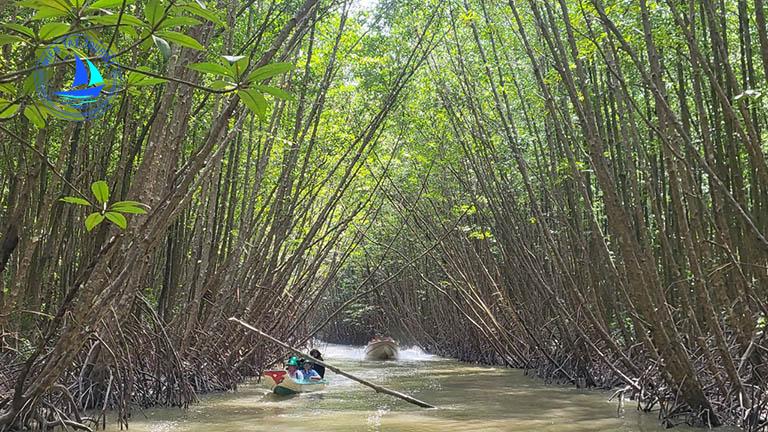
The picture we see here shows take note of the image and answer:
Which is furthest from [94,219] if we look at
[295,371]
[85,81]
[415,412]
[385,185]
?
[385,185]

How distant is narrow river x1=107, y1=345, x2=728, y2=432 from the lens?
466 cm

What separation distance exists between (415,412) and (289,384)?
197 centimetres

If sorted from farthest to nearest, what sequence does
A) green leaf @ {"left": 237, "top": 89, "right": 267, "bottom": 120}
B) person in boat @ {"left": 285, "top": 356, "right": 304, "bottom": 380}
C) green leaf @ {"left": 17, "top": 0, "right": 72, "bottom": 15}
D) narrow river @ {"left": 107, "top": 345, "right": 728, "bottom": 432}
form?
person in boat @ {"left": 285, "top": 356, "right": 304, "bottom": 380} → narrow river @ {"left": 107, "top": 345, "right": 728, "bottom": 432} → green leaf @ {"left": 237, "top": 89, "right": 267, "bottom": 120} → green leaf @ {"left": 17, "top": 0, "right": 72, "bottom": 15}

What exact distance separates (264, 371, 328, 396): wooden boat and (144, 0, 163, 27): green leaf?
6.13 metres

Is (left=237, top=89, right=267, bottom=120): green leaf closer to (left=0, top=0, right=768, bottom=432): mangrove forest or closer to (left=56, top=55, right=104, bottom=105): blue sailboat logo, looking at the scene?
(left=0, top=0, right=768, bottom=432): mangrove forest

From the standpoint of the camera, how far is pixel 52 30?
3.56 feet

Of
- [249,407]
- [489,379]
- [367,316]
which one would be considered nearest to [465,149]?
[489,379]

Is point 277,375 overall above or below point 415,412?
above

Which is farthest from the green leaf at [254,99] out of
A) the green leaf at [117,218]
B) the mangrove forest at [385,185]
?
the green leaf at [117,218]

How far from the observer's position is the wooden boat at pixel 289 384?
6871 millimetres

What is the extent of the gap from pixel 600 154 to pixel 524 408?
101 inches

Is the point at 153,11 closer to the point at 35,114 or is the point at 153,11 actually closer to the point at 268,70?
the point at 268,70

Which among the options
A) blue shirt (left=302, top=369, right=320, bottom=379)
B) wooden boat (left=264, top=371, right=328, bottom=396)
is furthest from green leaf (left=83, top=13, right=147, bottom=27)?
blue shirt (left=302, top=369, right=320, bottom=379)

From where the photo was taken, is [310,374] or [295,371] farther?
[310,374]
